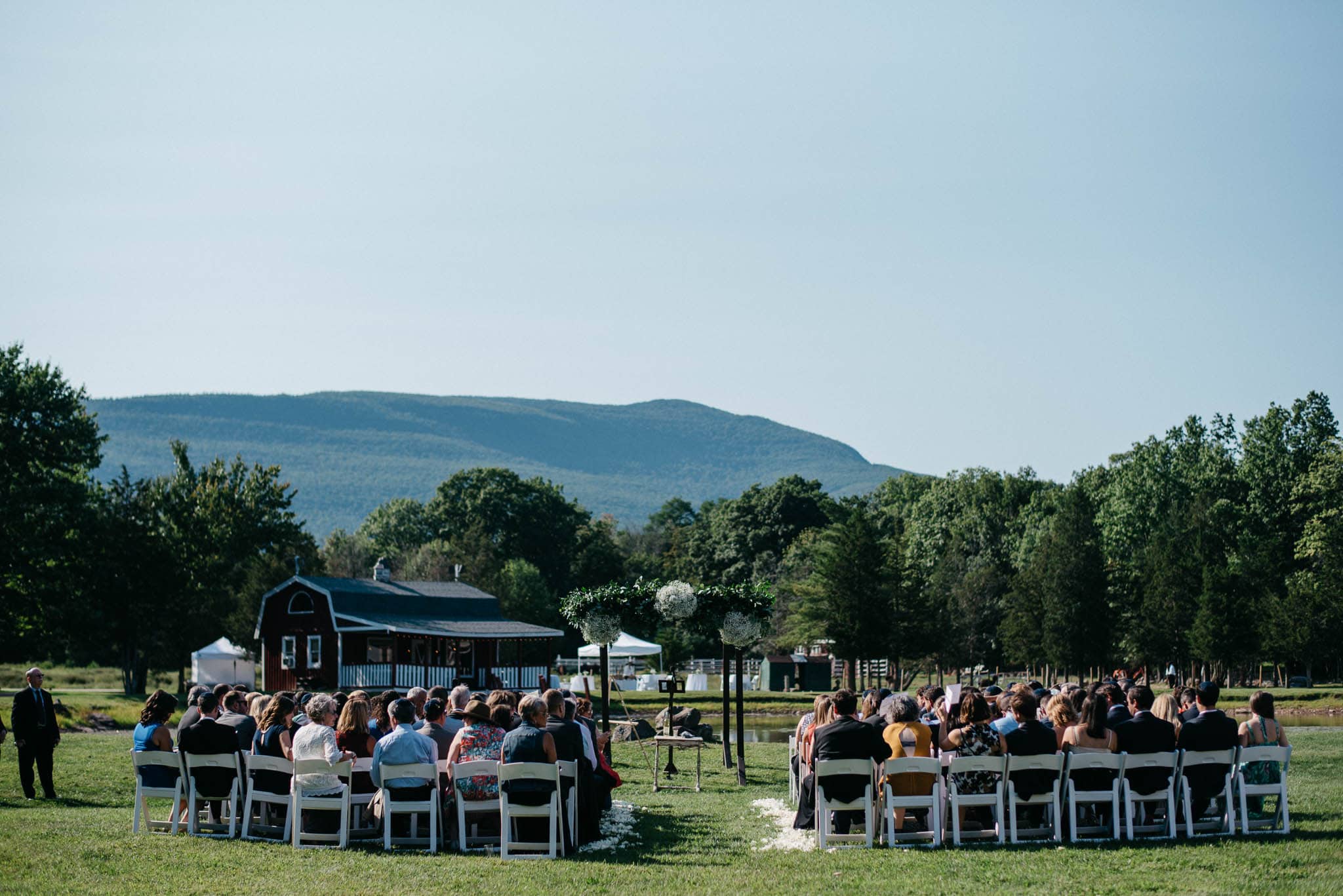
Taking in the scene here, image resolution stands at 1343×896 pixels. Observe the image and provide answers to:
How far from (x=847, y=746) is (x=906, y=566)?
152 ft

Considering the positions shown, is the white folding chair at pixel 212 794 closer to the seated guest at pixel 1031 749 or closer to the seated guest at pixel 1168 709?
the seated guest at pixel 1031 749

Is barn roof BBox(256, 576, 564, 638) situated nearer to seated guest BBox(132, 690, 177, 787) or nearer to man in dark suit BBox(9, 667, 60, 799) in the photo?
man in dark suit BBox(9, 667, 60, 799)

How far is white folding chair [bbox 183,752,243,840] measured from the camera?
12.7 metres

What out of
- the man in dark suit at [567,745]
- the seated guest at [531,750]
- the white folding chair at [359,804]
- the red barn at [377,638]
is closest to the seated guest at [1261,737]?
the man in dark suit at [567,745]

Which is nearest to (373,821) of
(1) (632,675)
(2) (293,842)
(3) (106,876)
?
(2) (293,842)

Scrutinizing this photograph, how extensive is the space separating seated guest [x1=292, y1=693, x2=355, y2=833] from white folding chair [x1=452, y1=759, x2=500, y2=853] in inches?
41.5

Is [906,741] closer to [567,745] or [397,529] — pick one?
[567,745]

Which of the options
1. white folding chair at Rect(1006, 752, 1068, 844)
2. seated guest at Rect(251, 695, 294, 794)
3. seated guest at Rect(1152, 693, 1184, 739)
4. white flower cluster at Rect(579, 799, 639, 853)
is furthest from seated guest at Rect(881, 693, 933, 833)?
seated guest at Rect(251, 695, 294, 794)

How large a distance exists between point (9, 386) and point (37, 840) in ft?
128

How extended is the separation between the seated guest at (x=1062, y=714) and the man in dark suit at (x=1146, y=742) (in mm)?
542

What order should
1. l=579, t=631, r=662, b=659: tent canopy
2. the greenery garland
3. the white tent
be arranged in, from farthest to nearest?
the white tent < l=579, t=631, r=662, b=659: tent canopy < the greenery garland

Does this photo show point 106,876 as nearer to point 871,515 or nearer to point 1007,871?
point 1007,871

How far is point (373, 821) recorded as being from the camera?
12938 mm

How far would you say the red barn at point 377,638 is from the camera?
45.4 meters
